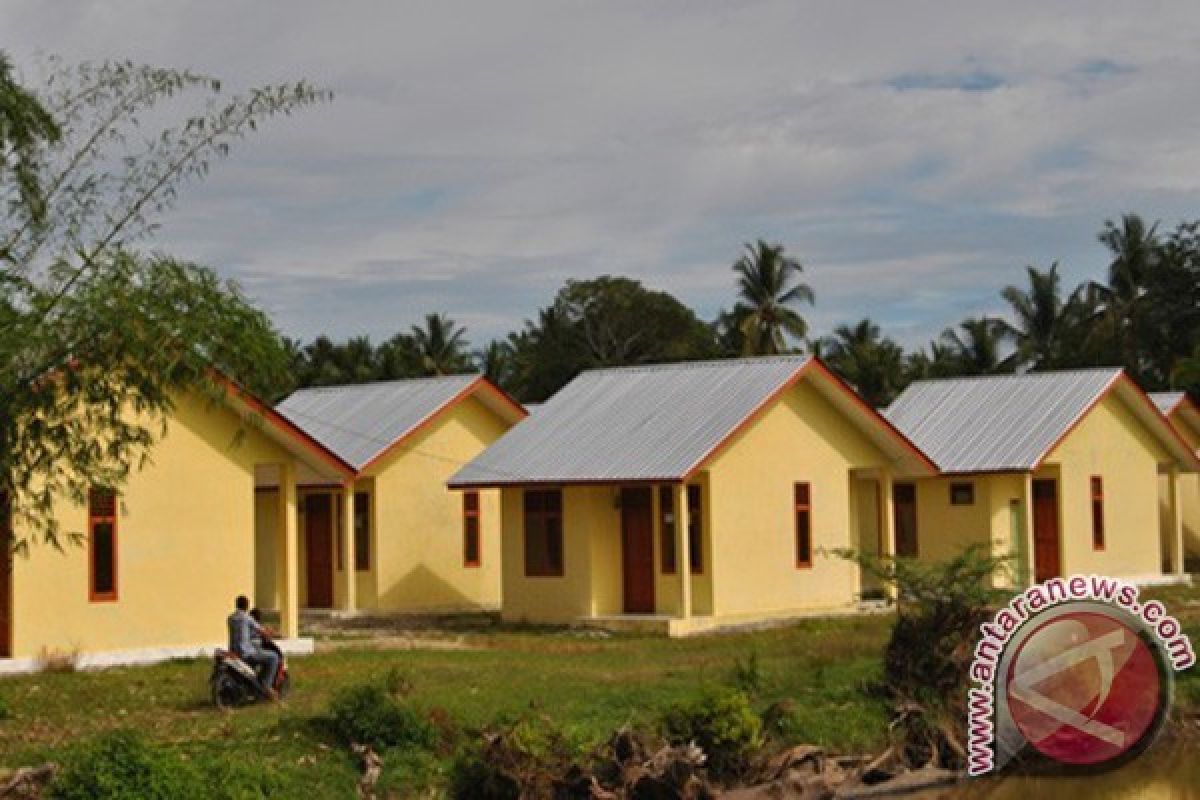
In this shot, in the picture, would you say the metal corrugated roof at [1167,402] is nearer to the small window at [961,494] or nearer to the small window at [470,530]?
the small window at [961,494]

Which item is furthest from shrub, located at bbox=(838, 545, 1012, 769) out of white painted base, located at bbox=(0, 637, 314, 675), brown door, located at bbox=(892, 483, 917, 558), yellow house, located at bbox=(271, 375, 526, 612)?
brown door, located at bbox=(892, 483, 917, 558)

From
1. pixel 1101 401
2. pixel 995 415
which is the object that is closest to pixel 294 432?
pixel 995 415

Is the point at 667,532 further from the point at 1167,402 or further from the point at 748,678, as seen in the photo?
the point at 1167,402

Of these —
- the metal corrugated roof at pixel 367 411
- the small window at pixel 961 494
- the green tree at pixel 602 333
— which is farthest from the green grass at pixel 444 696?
the green tree at pixel 602 333

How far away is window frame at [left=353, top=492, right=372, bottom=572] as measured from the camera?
3192 centimetres

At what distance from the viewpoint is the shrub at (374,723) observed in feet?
51.8

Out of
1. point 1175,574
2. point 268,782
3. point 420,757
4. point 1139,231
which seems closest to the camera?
point 268,782

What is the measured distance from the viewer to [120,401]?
54.5ft

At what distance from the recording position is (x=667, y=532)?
27.8 meters

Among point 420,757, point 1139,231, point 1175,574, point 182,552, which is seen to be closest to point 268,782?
Result: point 420,757

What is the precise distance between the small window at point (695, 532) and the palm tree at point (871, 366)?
78.8 ft

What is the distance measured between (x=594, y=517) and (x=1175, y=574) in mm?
14295

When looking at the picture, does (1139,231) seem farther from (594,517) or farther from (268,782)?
(268,782)

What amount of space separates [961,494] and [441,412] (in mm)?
9222
